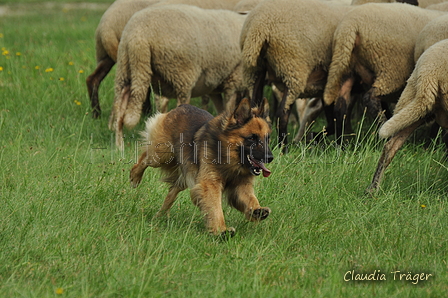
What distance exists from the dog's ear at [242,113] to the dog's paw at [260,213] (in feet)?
2.00

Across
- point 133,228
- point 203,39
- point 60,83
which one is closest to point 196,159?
point 133,228

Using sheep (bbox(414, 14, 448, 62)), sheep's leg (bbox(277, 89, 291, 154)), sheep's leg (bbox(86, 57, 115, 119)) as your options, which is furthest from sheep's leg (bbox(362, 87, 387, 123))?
sheep's leg (bbox(86, 57, 115, 119))

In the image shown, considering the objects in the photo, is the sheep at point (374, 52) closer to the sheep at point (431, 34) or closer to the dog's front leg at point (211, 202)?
the sheep at point (431, 34)

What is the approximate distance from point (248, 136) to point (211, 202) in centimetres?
52

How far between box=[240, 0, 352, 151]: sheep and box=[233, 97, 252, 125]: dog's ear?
2882mm

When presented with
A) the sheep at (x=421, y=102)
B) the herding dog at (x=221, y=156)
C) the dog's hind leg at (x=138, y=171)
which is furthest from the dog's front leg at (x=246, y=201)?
the sheep at (x=421, y=102)

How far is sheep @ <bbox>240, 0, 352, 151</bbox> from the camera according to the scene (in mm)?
7332

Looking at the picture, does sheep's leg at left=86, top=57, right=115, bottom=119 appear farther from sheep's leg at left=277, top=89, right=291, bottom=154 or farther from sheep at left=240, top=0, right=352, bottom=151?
sheep's leg at left=277, top=89, right=291, bottom=154

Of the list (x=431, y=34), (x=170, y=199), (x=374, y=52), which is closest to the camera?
(x=170, y=199)

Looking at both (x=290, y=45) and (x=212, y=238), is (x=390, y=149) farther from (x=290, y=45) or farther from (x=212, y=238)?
(x=212, y=238)

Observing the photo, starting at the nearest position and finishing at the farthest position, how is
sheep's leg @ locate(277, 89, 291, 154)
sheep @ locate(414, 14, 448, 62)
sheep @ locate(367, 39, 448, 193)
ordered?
sheep @ locate(367, 39, 448, 193)
sheep @ locate(414, 14, 448, 62)
sheep's leg @ locate(277, 89, 291, 154)

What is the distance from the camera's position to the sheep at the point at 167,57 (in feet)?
25.5

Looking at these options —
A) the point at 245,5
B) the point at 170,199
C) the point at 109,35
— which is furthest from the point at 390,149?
the point at 245,5

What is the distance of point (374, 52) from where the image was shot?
7.15 meters
